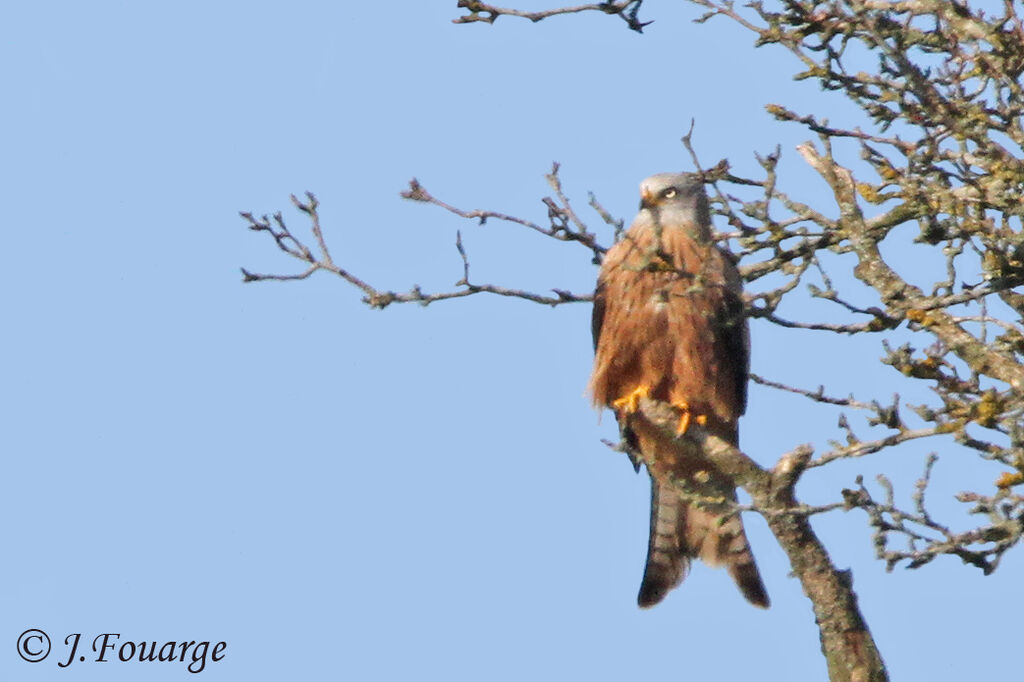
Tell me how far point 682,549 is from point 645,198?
153 centimetres

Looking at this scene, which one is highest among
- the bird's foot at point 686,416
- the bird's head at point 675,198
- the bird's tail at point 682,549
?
the bird's head at point 675,198

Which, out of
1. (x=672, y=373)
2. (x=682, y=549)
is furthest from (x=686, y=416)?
(x=682, y=549)

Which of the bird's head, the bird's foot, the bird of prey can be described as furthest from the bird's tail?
the bird's head

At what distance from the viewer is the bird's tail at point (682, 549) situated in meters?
5.25

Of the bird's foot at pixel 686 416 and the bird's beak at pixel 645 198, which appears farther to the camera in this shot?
the bird's beak at pixel 645 198

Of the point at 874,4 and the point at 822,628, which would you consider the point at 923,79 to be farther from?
the point at 822,628

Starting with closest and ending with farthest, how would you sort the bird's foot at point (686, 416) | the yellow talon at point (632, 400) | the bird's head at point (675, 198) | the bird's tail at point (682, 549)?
the bird's foot at point (686, 416) → the bird's tail at point (682, 549) → the yellow talon at point (632, 400) → the bird's head at point (675, 198)

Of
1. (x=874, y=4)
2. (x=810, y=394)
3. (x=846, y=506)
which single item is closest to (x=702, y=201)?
(x=874, y=4)

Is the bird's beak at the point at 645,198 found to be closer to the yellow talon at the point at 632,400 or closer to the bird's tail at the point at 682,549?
the yellow talon at the point at 632,400

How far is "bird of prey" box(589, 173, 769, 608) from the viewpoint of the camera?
5.25 m

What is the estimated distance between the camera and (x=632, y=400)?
5402 mm

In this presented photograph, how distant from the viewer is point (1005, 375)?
363 cm

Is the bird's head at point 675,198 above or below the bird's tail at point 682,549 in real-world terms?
above

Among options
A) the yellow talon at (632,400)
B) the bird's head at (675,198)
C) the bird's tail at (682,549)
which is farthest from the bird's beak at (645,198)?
the bird's tail at (682,549)
